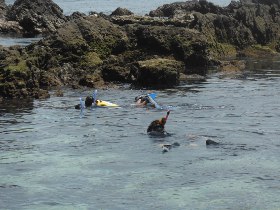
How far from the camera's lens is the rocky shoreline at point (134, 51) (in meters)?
49.0

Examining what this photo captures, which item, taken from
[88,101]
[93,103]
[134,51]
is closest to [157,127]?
[88,101]

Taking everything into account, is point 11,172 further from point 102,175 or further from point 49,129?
point 49,129

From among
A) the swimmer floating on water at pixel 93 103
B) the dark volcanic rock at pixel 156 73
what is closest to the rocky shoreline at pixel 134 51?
the dark volcanic rock at pixel 156 73

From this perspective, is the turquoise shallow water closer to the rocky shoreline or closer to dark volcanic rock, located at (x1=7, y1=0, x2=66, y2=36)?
the rocky shoreline

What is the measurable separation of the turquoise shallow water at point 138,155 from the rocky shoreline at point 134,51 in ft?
18.6

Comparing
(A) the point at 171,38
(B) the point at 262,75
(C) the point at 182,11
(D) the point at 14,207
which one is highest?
(C) the point at 182,11

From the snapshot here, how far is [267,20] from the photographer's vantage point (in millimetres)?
78812

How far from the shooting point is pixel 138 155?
2747 centimetres

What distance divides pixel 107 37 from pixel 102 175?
36070 mm

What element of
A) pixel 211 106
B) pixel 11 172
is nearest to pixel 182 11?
pixel 211 106

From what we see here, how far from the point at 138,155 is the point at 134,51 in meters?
31.7

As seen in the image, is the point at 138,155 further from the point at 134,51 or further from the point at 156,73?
the point at 134,51

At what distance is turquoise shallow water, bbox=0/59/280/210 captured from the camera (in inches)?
845

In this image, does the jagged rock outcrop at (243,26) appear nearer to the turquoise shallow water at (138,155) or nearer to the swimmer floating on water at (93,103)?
the turquoise shallow water at (138,155)
